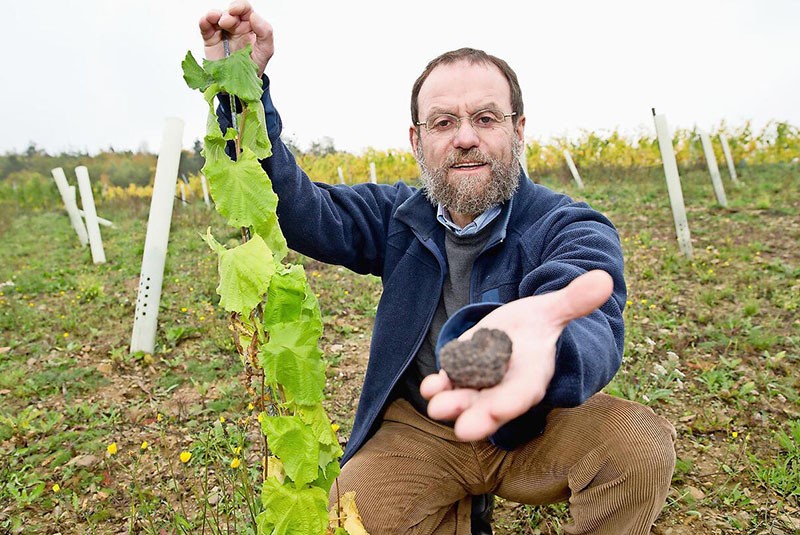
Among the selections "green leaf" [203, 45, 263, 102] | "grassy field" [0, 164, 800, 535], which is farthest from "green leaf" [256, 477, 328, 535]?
"green leaf" [203, 45, 263, 102]

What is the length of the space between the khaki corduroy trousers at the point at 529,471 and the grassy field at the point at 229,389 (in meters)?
0.46

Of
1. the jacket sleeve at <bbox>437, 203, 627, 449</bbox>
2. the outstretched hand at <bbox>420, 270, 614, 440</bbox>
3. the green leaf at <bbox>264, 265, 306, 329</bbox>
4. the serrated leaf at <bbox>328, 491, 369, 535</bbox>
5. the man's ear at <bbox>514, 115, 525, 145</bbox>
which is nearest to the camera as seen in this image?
the outstretched hand at <bbox>420, 270, 614, 440</bbox>

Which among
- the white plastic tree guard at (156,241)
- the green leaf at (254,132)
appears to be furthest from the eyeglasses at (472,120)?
the white plastic tree guard at (156,241)

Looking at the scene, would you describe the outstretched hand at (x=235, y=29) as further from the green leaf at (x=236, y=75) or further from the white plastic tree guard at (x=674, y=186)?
the white plastic tree guard at (x=674, y=186)

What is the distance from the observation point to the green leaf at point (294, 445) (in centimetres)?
129

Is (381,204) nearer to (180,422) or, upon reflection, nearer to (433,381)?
(433,381)

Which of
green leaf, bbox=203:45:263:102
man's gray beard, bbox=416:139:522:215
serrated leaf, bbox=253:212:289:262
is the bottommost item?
serrated leaf, bbox=253:212:289:262

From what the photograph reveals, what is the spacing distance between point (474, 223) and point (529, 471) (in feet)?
3.00

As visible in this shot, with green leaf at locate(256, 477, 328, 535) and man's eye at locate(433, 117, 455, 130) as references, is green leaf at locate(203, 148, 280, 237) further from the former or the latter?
man's eye at locate(433, 117, 455, 130)

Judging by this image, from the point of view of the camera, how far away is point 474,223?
2.11m

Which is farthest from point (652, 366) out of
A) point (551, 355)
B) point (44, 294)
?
point (44, 294)

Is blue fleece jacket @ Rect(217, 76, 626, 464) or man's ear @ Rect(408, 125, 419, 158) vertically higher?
man's ear @ Rect(408, 125, 419, 158)

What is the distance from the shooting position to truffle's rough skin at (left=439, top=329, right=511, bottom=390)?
3.21 feet

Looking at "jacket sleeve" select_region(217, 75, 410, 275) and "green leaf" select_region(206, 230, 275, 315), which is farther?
"jacket sleeve" select_region(217, 75, 410, 275)
